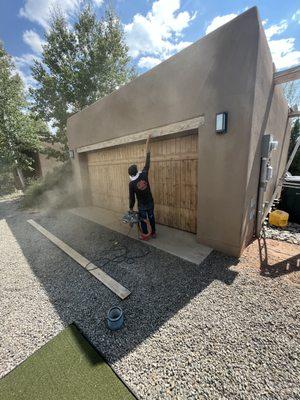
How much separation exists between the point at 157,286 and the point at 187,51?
14.2 feet

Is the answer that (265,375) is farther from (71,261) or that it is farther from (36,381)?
(71,261)

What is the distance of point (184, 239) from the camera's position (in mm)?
4160

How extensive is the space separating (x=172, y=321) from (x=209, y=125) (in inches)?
125

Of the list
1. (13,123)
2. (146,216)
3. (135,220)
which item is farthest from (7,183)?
(146,216)

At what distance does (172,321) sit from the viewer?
2156 millimetres

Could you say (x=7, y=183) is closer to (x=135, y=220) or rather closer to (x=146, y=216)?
(x=135, y=220)

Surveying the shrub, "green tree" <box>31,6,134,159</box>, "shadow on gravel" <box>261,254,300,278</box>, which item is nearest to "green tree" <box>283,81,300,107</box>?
"green tree" <box>31,6,134,159</box>

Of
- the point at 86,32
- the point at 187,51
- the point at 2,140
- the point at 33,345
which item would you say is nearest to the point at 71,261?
the point at 33,345

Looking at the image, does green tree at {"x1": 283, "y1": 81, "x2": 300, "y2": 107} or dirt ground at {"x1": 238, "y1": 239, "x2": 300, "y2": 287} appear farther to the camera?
green tree at {"x1": 283, "y1": 81, "x2": 300, "y2": 107}

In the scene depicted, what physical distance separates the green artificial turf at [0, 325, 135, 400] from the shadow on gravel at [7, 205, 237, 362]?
0.46ft

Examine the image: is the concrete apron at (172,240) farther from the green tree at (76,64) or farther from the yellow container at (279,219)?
the green tree at (76,64)

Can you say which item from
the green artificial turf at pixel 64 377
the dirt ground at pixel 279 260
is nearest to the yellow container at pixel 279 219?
the dirt ground at pixel 279 260

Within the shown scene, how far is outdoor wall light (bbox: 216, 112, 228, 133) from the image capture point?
3008 mm

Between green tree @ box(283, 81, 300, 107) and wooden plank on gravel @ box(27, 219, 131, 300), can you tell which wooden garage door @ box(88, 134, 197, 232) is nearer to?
wooden plank on gravel @ box(27, 219, 131, 300)
